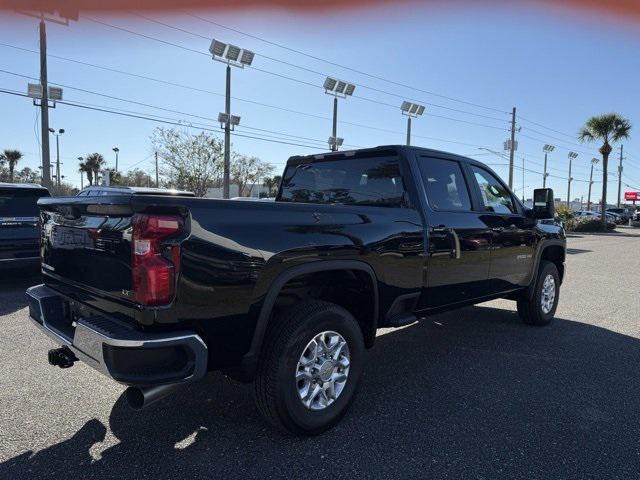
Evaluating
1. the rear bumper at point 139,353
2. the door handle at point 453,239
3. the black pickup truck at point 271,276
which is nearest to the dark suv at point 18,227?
the black pickup truck at point 271,276

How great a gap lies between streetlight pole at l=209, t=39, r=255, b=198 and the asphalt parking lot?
2016 cm

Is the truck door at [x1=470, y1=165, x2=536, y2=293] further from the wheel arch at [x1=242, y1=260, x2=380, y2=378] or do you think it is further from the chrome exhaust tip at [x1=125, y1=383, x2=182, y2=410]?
the chrome exhaust tip at [x1=125, y1=383, x2=182, y2=410]

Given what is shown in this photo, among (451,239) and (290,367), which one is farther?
(451,239)

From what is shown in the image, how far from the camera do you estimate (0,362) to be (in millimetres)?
4332

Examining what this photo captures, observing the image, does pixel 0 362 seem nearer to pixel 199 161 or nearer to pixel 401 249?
pixel 401 249

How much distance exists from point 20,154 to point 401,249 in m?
72.2

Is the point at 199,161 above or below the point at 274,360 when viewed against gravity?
above

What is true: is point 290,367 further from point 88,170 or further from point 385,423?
point 88,170

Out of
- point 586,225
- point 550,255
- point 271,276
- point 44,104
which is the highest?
point 44,104

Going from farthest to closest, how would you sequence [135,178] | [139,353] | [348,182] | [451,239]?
[135,178] < [348,182] < [451,239] < [139,353]

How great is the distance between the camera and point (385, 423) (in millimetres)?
3340

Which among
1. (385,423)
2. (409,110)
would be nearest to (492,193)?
(385,423)

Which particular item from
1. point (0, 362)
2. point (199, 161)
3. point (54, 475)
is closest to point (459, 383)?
point (54, 475)

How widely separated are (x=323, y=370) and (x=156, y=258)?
1.31 meters
